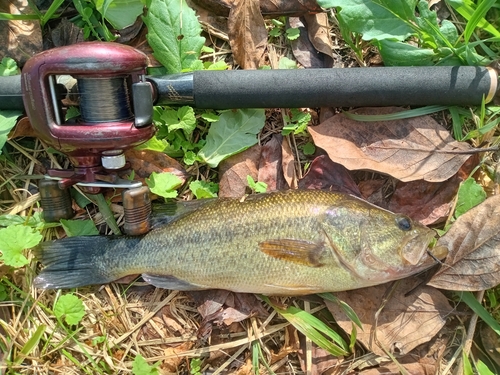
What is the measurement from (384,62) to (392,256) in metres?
1.48

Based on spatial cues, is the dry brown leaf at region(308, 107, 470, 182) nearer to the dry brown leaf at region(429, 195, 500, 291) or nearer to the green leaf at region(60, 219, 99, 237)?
the dry brown leaf at region(429, 195, 500, 291)

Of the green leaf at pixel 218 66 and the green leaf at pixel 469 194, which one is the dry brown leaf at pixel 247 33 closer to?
the green leaf at pixel 218 66

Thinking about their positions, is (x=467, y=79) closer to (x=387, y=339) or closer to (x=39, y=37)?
(x=387, y=339)

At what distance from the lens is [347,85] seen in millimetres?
3320

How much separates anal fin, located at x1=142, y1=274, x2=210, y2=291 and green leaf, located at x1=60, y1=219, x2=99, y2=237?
0.57 m

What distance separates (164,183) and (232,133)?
63 centimetres

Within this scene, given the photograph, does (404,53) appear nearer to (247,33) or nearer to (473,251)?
(247,33)

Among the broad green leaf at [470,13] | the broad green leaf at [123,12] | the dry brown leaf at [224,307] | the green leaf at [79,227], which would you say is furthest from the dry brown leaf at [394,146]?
the green leaf at [79,227]

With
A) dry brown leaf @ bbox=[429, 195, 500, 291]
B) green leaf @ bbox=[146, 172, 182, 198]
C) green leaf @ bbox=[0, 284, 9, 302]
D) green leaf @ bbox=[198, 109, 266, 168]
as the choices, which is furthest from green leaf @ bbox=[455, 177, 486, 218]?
green leaf @ bbox=[0, 284, 9, 302]

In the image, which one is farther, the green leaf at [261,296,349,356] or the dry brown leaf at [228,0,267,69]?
the dry brown leaf at [228,0,267,69]

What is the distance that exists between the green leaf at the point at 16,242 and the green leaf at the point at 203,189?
3.80ft

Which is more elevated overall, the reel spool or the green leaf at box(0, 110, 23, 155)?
the reel spool

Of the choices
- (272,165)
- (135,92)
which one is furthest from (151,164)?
(272,165)

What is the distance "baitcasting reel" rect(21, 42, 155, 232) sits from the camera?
2791 millimetres
